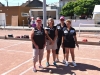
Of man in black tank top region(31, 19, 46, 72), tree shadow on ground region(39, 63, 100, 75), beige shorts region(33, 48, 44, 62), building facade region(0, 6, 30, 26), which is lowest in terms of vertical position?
tree shadow on ground region(39, 63, 100, 75)

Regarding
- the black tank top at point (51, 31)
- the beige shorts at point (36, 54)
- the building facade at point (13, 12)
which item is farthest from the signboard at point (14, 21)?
the beige shorts at point (36, 54)

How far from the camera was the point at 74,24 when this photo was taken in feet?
98.3

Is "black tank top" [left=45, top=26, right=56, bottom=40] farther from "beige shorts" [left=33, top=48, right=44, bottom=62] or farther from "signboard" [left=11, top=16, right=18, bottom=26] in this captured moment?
"signboard" [left=11, top=16, right=18, bottom=26]

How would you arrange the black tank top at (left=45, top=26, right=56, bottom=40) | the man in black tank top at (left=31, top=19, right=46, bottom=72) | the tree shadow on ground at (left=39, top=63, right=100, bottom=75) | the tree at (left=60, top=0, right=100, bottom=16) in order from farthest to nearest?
1. the tree at (left=60, top=0, right=100, bottom=16)
2. the black tank top at (left=45, top=26, right=56, bottom=40)
3. the tree shadow on ground at (left=39, top=63, right=100, bottom=75)
4. the man in black tank top at (left=31, top=19, right=46, bottom=72)

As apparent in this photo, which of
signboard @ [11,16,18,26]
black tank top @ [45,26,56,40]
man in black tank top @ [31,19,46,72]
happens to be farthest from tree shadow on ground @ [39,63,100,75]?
signboard @ [11,16,18,26]

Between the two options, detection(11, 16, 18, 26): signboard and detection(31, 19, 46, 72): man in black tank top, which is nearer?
detection(31, 19, 46, 72): man in black tank top

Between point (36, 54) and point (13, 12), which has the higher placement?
point (13, 12)

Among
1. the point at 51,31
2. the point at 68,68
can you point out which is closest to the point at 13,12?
the point at 51,31

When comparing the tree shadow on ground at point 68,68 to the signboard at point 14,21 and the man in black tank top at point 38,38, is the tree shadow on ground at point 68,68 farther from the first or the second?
the signboard at point 14,21

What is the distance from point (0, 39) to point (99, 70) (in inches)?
402

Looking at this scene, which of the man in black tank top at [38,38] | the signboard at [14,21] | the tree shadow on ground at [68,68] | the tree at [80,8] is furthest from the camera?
the tree at [80,8]

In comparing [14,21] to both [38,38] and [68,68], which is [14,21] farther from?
[38,38]

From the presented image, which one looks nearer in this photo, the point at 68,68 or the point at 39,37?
the point at 39,37

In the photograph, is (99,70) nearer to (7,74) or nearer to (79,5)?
(7,74)
